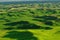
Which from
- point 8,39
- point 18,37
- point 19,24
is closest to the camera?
point 8,39

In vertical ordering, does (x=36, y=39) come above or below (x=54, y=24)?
below

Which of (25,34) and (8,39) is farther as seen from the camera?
(25,34)

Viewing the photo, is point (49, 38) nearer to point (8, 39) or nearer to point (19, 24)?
point (8, 39)

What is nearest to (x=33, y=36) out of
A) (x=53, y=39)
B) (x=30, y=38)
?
(x=30, y=38)

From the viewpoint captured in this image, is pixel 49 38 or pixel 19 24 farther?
pixel 19 24

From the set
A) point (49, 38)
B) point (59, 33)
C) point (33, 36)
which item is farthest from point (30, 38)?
point (59, 33)

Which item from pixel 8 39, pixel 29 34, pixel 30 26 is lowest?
pixel 8 39

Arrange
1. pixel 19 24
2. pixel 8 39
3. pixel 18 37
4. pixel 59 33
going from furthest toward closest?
pixel 19 24, pixel 59 33, pixel 18 37, pixel 8 39

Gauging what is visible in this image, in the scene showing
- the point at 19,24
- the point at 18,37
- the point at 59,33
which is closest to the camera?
the point at 18,37

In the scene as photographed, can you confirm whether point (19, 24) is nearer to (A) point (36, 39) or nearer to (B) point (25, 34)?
(B) point (25, 34)
